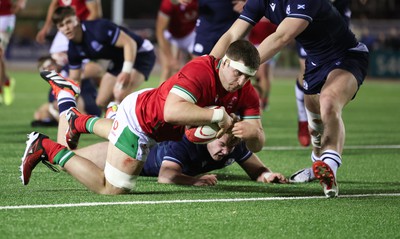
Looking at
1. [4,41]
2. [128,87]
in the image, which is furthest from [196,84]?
[4,41]

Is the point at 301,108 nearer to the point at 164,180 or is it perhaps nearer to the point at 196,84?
the point at 164,180

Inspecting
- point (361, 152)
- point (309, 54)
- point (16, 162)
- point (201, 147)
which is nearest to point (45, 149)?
point (201, 147)

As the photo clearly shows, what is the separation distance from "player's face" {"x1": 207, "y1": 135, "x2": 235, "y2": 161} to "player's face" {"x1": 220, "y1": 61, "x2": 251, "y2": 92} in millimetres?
813

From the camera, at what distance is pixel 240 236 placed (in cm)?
518

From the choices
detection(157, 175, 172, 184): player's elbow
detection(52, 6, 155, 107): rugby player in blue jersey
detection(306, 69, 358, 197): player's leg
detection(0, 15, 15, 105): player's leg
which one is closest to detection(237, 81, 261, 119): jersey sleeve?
detection(306, 69, 358, 197): player's leg

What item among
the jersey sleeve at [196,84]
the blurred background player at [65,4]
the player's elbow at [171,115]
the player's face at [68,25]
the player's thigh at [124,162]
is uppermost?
the jersey sleeve at [196,84]

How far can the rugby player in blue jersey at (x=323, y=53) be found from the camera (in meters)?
6.88

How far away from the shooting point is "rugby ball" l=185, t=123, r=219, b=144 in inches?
249

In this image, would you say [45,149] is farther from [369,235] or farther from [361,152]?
[361,152]

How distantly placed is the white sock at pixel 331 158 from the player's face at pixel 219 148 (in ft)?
2.50

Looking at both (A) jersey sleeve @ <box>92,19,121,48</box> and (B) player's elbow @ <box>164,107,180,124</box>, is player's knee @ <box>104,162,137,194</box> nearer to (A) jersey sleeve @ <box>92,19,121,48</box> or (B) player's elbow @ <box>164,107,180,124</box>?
(B) player's elbow @ <box>164,107,180,124</box>

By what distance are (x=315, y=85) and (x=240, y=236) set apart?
9.00 feet

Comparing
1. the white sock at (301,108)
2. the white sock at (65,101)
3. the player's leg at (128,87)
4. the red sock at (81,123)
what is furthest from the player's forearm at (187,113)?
the player's leg at (128,87)

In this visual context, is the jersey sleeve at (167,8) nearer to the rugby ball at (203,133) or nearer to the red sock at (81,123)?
the red sock at (81,123)
